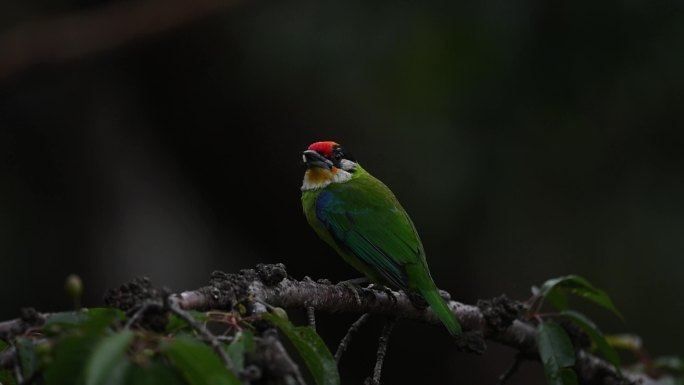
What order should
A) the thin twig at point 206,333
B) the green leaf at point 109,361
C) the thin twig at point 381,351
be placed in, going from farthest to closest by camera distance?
the thin twig at point 381,351
the thin twig at point 206,333
the green leaf at point 109,361

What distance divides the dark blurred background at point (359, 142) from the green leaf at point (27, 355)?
6345mm

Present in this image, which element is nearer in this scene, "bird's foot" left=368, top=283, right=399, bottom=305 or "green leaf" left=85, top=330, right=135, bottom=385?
"green leaf" left=85, top=330, right=135, bottom=385

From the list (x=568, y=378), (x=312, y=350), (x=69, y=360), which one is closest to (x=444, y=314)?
(x=568, y=378)

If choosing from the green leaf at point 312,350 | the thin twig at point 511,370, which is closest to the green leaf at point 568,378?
the thin twig at point 511,370

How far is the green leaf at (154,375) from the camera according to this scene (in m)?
1.62

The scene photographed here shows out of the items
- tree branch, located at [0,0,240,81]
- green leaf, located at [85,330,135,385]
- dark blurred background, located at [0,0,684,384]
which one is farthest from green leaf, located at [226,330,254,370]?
tree branch, located at [0,0,240,81]

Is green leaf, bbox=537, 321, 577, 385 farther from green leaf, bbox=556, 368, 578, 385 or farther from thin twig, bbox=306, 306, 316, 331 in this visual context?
thin twig, bbox=306, 306, 316, 331

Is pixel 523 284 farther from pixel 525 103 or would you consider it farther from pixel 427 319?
pixel 427 319

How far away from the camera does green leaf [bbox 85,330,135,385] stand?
1495 millimetres

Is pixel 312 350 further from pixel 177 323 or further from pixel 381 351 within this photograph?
pixel 381 351

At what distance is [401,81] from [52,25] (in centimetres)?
288

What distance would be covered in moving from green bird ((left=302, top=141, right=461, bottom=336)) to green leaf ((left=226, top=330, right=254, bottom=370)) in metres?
1.58

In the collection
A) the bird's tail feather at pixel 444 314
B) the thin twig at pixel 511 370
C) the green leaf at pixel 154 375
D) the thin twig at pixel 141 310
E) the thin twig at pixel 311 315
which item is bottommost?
the thin twig at pixel 511 370

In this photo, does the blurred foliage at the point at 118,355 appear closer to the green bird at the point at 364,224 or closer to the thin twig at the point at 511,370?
the thin twig at the point at 511,370
